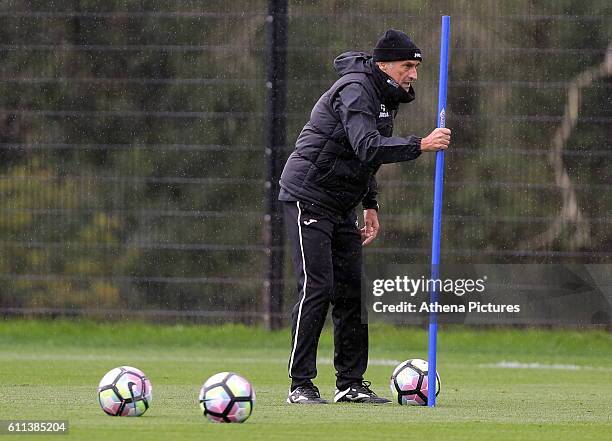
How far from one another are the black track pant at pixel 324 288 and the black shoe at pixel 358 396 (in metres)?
0.04

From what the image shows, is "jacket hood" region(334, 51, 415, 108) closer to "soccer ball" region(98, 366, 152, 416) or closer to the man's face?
the man's face

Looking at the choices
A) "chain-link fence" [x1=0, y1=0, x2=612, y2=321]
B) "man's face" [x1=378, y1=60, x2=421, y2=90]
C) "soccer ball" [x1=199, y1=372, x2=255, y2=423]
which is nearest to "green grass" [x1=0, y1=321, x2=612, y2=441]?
"soccer ball" [x1=199, y1=372, x2=255, y2=423]

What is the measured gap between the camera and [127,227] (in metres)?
12.7

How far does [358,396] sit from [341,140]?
1.28m

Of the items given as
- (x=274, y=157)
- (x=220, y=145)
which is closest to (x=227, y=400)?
(x=274, y=157)

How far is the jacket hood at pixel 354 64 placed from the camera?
798cm

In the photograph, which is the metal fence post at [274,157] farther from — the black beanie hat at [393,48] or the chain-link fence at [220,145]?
the black beanie hat at [393,48]

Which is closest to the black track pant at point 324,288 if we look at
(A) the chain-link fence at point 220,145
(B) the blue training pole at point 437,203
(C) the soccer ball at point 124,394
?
(B) the blue training pole at point 437,203

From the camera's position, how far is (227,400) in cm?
671

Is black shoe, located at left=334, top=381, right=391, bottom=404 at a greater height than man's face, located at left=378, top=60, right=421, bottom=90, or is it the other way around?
man's face, located at left=378, top=60, right=421, bottom=90

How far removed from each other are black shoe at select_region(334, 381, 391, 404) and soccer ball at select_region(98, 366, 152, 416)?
139 centimetres

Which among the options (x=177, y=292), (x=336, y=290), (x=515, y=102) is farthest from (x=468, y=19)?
(x=336, y=290)

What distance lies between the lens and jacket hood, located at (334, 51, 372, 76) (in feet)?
26.2

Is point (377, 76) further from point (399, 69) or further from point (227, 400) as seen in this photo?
point (227, 400)
